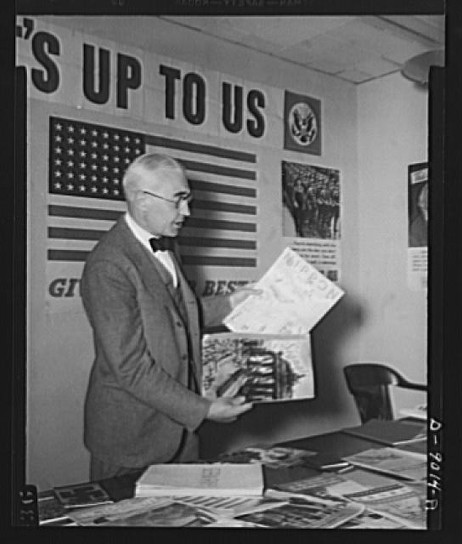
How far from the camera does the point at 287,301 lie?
4.23ft

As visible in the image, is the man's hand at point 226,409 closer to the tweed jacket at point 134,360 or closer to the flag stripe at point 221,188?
the tweed jacket at point 134,360

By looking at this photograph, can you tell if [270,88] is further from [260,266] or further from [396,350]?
[396,350]

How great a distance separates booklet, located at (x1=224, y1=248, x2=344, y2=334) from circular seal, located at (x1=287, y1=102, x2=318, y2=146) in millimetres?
187

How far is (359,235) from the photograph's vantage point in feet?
4.25

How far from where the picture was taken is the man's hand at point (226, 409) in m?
1.27

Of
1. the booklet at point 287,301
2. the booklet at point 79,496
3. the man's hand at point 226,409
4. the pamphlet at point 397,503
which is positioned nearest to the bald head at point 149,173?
the booklet at point 287,301

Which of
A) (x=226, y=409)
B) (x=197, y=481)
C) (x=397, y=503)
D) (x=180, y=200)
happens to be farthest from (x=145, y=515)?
(x=180, y=200)

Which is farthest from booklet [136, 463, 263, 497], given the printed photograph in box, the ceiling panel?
the ceiling panel

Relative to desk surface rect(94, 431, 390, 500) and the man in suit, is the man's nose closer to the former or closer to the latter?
the man in suit

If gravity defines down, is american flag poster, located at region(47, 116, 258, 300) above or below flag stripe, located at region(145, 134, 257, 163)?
below

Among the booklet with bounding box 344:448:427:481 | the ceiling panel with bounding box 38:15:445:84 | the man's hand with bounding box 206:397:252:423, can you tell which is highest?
the ceiling panel with bounding box 38:15:445:84

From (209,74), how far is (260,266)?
12.5 inches

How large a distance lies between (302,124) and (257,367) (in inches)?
15.9

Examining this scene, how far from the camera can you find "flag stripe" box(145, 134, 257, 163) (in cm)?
125
